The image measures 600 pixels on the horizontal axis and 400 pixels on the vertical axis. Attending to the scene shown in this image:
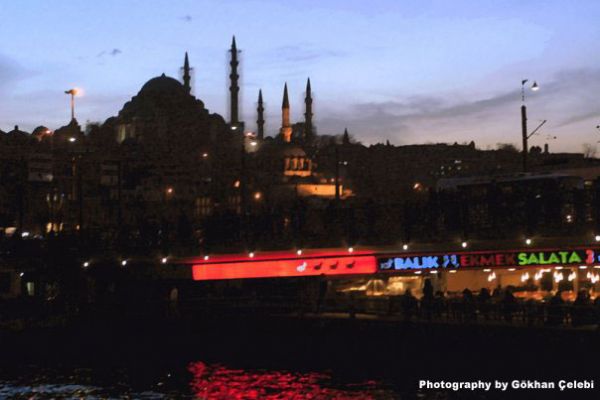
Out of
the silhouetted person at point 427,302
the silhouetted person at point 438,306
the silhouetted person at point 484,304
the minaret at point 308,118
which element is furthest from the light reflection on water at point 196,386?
the minaret at point 308,118

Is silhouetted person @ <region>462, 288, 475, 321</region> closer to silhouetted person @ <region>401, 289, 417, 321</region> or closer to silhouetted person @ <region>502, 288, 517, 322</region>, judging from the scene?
silhouetted person @ <region>502, 288, 517, 322</region>

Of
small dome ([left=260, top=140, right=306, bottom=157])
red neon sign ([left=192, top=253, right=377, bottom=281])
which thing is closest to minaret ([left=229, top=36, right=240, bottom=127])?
small dome ([left=260, top=140, right=306, bottom=157])

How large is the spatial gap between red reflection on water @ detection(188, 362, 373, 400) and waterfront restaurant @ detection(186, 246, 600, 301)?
22.0 ft

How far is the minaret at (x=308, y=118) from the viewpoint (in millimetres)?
163125

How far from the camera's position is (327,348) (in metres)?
34.5

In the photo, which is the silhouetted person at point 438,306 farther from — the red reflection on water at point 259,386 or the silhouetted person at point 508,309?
the red reflection on water at point 259,386

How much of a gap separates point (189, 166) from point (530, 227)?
99.0 m

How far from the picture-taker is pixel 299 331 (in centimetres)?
3638

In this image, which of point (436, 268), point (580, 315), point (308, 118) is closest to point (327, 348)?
point (436, 268)

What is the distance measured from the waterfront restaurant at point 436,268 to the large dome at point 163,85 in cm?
10415

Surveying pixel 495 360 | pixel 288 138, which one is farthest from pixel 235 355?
pixel 288 138

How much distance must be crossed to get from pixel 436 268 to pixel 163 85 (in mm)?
113496

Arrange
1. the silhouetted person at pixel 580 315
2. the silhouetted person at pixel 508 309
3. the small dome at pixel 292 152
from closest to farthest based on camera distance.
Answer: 1. the silhouetted person at pixel 580 315
2. the silhouetted person at pixel 508 309
3. the small dome at pixel 292 152

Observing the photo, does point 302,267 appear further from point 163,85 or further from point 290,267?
point 163,85
